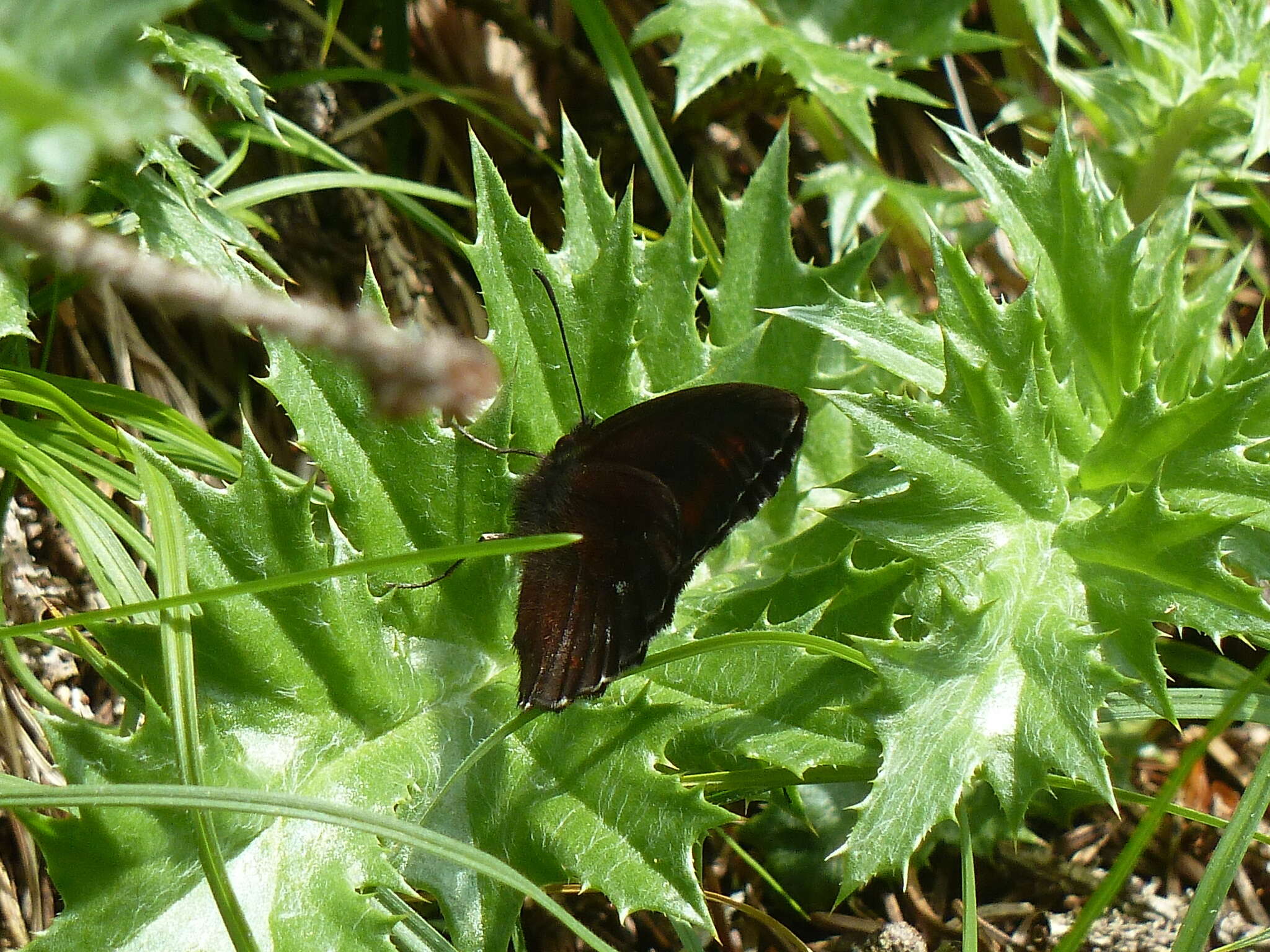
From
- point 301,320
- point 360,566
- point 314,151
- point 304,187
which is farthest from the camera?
point 314,151

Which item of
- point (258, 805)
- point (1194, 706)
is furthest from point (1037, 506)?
point (258, 805)

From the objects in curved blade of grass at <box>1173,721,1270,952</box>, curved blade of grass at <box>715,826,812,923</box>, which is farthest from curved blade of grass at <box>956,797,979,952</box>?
curved blade of grass at <box>715,826,812,923</box>

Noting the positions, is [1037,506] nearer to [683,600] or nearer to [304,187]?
[683,600]

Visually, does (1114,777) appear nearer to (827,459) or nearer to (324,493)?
(827,459)

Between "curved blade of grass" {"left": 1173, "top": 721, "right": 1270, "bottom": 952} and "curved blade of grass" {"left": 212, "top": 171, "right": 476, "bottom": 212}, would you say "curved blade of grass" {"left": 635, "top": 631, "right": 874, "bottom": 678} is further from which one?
"curved blade of grass" {"left": 212, "top": 171, "right": 476, "bottom": 212}

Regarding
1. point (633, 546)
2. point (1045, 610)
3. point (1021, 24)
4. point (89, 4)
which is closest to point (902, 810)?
point (1045, 610)

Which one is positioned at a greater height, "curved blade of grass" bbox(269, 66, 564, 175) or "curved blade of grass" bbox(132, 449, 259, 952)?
"curved blade of grass" bbox(269, 66, 564, 175)

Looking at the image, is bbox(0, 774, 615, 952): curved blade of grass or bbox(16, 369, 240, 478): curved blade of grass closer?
bbox(0, 774, 615, 952): curved blade of grass
